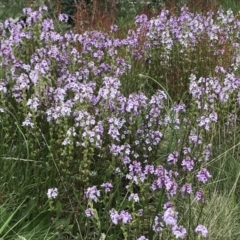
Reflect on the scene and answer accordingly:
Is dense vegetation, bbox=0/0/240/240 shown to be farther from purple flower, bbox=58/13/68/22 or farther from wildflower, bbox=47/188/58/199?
purple flower, bbox=58/13/68/22

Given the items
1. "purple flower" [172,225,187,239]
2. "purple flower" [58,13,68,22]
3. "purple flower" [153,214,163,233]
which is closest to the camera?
"purple flower" [172,225,187,239]

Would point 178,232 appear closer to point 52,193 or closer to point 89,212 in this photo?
point 89,212

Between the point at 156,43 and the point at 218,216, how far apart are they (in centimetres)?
195

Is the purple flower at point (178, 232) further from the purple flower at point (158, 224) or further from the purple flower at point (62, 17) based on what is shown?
the purple flower at point (62, 17)

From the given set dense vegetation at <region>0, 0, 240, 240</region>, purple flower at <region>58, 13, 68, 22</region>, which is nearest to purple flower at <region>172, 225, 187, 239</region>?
dense vegetation at <region>0, 0, 240, 240</region>

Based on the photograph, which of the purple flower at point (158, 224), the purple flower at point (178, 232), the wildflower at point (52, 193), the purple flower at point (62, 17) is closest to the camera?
the purple flower at point (178, 232)

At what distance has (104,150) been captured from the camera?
120 inches

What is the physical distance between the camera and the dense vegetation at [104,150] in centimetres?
271

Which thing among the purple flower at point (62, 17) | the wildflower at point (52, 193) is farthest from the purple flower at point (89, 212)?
the purple flower at point (62, 17)

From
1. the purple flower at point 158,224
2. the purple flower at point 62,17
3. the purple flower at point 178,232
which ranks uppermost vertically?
the purple flower at point 62,17

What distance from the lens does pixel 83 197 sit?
2.91 metres

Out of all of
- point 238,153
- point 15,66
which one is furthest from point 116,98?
point 238,153

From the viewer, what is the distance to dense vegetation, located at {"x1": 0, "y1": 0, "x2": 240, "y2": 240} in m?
2.71

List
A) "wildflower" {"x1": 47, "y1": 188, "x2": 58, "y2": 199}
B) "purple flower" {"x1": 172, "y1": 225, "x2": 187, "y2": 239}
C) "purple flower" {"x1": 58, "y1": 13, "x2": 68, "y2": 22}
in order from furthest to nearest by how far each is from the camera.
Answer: "purple flower" {"x1": 58, "y1": 13, "x2": 68, "y2": 22}
"wildflower" {"x1": 47, "y1": 188, "x2": 58, "y2": 199}
"purple flower" {"x1": 172, "y1": 225, "x2": 187, "y2": 239}
